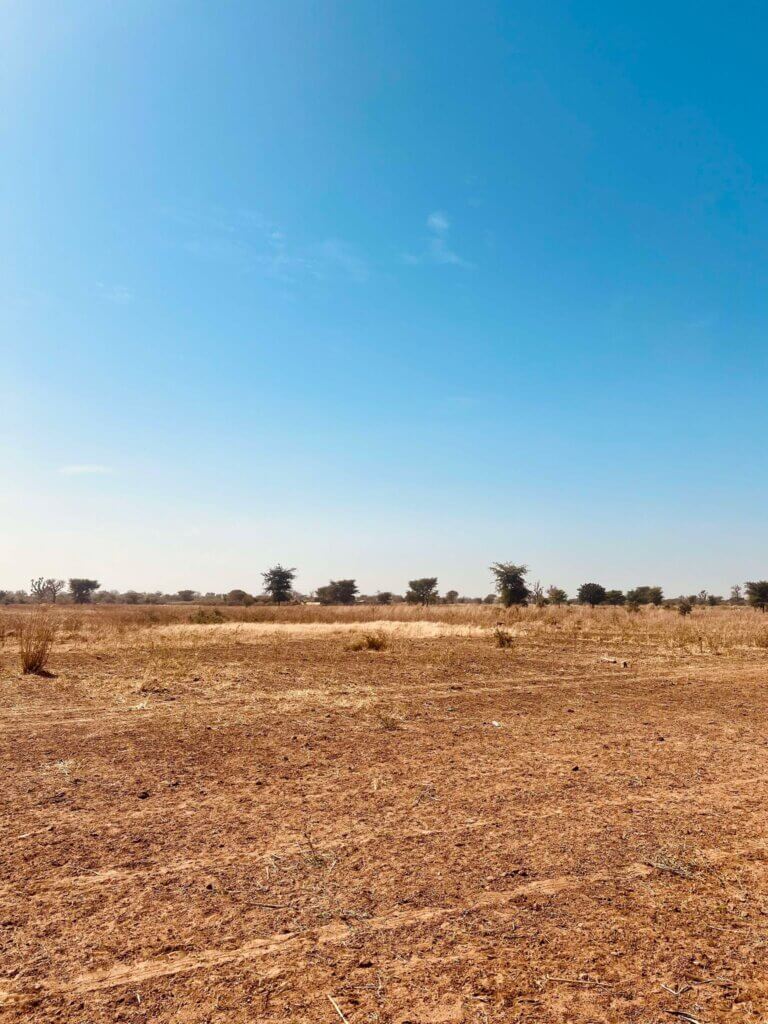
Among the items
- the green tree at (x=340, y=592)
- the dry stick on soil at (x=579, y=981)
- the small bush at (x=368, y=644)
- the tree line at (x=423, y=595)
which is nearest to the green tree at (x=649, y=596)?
the tree line at (x=423, y=595)

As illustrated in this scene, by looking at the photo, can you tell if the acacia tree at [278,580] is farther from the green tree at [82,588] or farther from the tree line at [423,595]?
the green tree at [82,588]

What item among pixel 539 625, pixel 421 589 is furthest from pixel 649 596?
pixel 539 625

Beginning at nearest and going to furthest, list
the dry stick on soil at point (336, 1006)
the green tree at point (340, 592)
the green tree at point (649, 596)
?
the dry stick on soil at point (336, 1006), the green tree at point (649, 596), the green tree at point (340, 592)

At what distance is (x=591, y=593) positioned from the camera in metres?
61.9

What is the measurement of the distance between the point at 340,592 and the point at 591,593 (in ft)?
107

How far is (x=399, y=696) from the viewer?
11164 millimetres

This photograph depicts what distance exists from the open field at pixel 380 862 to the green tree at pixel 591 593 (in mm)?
54283

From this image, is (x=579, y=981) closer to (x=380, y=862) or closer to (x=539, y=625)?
(x=380, y=862)

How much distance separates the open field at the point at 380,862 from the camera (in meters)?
2.84

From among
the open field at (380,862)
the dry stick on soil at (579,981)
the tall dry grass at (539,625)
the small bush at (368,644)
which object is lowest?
the tall dry grass at (539,625)

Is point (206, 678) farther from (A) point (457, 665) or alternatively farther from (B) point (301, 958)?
(B) point (301, 958)

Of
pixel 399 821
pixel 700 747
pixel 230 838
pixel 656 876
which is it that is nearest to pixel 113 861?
pixel 230 838

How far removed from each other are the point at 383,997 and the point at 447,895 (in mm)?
1018

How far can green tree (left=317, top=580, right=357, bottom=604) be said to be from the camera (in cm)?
8000
